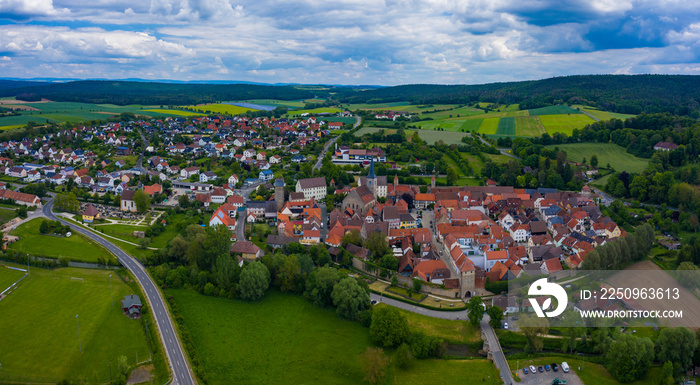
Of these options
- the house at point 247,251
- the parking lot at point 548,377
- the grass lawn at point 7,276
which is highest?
the house at point 247,251

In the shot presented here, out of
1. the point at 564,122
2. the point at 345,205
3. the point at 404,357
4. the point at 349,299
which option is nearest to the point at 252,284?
the point at 349,299

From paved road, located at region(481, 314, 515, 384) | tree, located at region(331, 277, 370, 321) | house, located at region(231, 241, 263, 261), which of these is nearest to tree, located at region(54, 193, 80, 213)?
house, located at region(231, 241, 263, 261)

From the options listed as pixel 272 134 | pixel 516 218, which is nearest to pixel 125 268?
pixel 516 218

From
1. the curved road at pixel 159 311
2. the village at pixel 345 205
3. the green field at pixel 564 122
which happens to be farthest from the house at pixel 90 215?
the green field at pixel 564 122

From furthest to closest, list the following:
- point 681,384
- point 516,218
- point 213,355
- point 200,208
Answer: point 200,208, point 516,218, point 213,355, point 681,384

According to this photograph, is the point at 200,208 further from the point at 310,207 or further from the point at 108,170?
the point at 108,170

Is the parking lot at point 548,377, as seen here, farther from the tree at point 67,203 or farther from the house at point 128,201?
the tree at point 67,203

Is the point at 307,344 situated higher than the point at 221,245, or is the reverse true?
the point at 221,245
